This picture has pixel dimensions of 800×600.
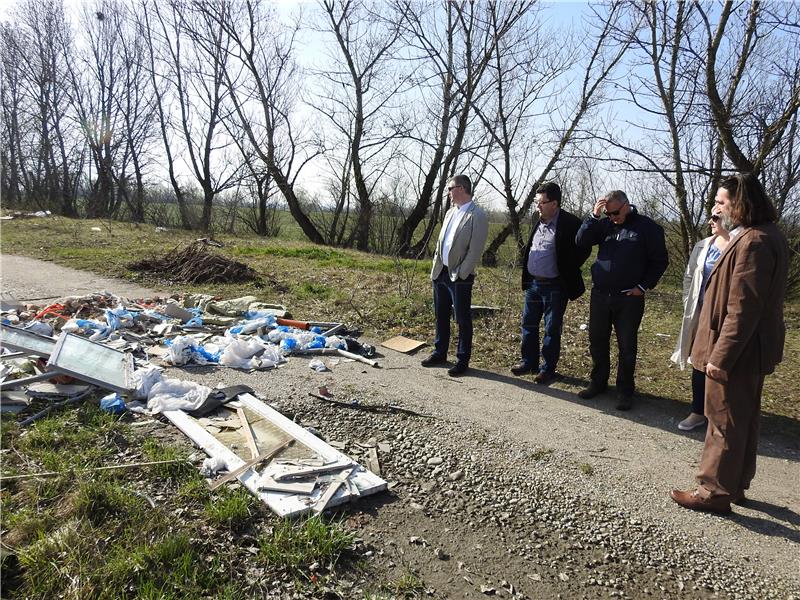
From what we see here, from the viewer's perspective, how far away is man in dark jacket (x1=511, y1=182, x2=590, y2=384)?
5.02 m

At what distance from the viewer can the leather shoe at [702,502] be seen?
3.01 meters

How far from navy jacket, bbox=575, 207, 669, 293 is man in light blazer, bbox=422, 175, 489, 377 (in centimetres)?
124

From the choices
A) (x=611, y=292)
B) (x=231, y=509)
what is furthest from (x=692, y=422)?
(x=231, y=509)

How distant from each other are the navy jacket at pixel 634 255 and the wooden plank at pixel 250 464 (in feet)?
10.1

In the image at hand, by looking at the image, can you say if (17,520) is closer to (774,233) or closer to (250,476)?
(250,476)

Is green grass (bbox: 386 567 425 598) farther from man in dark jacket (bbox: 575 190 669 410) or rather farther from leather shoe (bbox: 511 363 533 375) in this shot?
leather shoe (bbox: 511 363 533 375)

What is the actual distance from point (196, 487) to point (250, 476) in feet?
1.05

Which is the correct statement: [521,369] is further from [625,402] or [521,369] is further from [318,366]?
[318,366]

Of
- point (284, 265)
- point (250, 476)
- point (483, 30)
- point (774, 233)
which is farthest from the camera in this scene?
point (483, 30)

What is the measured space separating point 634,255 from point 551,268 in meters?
0.86

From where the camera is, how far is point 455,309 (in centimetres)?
545

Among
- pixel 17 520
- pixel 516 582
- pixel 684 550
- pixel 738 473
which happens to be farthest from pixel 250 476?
pixel 738 473

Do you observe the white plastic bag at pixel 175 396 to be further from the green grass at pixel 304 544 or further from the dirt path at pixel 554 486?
the green grass at pixel 304 544

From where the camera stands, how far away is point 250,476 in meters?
3.16
